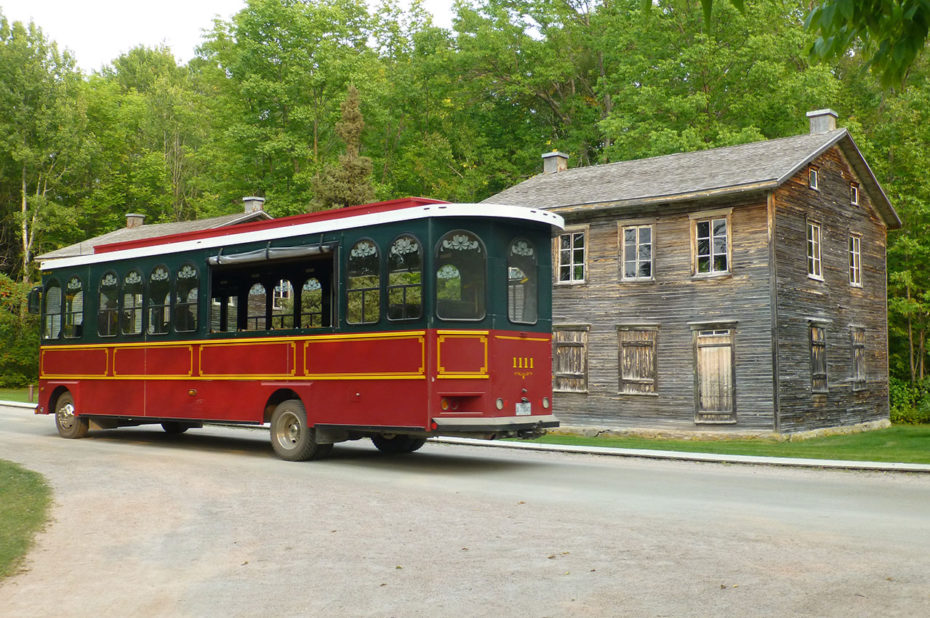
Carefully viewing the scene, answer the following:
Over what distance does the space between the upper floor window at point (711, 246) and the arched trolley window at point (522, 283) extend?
38.2ft

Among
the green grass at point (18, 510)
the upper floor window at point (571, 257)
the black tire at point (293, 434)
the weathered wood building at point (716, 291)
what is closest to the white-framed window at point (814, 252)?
the weathered wood building at point (716, 291)

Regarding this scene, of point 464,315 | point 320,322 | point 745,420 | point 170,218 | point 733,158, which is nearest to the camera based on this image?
point 464,315

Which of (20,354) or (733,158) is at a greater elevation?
(733,158)

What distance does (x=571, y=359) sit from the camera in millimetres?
26328

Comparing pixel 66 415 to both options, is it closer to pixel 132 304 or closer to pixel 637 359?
pixel 132 304

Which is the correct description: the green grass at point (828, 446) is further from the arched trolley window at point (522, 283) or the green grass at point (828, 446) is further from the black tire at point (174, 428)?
the black tire at point (174, 428)

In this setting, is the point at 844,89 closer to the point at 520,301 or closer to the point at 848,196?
the point at 848,196

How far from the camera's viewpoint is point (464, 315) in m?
12.7

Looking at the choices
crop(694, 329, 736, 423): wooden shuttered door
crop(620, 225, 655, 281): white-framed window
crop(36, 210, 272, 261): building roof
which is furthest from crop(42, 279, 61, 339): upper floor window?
crop(36, 210, 272, 261): building roof

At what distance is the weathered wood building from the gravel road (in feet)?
32.5

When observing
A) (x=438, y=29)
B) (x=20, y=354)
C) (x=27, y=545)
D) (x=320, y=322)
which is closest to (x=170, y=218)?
(x=20, y=354)

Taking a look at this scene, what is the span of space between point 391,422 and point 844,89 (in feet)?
122

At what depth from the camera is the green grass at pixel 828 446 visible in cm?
1670

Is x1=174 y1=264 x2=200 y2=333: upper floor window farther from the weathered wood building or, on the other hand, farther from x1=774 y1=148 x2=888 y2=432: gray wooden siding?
x1=774 y1=148 x2=888 y2=432: gray wooden siding
